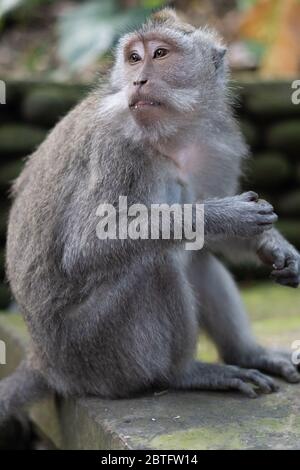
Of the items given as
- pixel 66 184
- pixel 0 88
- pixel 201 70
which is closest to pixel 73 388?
pixel 66 184

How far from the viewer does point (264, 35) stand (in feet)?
27.5

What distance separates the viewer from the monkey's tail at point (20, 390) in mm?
4293

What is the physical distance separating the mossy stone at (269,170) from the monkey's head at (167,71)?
309 centimetres

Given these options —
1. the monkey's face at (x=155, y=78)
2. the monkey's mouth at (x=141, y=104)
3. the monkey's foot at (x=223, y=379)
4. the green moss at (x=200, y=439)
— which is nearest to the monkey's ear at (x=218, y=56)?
the monkey's face at (x=155, y=78)

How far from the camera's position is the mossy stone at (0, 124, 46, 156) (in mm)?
6871

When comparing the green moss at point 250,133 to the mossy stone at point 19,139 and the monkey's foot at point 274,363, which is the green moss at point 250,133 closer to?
the mossy stone at point 19,139

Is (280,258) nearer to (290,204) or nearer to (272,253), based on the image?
(272,253)

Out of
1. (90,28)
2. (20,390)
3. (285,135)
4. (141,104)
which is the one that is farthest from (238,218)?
(90,28)

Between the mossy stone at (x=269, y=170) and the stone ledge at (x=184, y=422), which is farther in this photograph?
the mossy stone at (x=269, y=170)

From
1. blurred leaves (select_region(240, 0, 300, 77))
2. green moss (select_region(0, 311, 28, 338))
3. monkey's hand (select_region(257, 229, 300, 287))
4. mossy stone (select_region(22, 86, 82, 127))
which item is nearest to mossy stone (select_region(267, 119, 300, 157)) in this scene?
blurred leaves (select_region(240, 0, 300, 77))

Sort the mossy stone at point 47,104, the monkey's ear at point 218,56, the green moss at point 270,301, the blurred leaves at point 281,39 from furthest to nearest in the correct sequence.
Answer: the blurred leaves at point 281,39 < the mossy stone at point 47,104 < the green moss at point 270,301 < the monkey's ear at point 218,56

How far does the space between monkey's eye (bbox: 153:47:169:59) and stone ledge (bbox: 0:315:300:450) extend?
1.53 m

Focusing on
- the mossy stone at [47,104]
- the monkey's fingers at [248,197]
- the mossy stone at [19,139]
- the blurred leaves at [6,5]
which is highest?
the blurred leaves at [6,5]

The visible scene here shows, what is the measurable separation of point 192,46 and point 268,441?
5.84 ft
